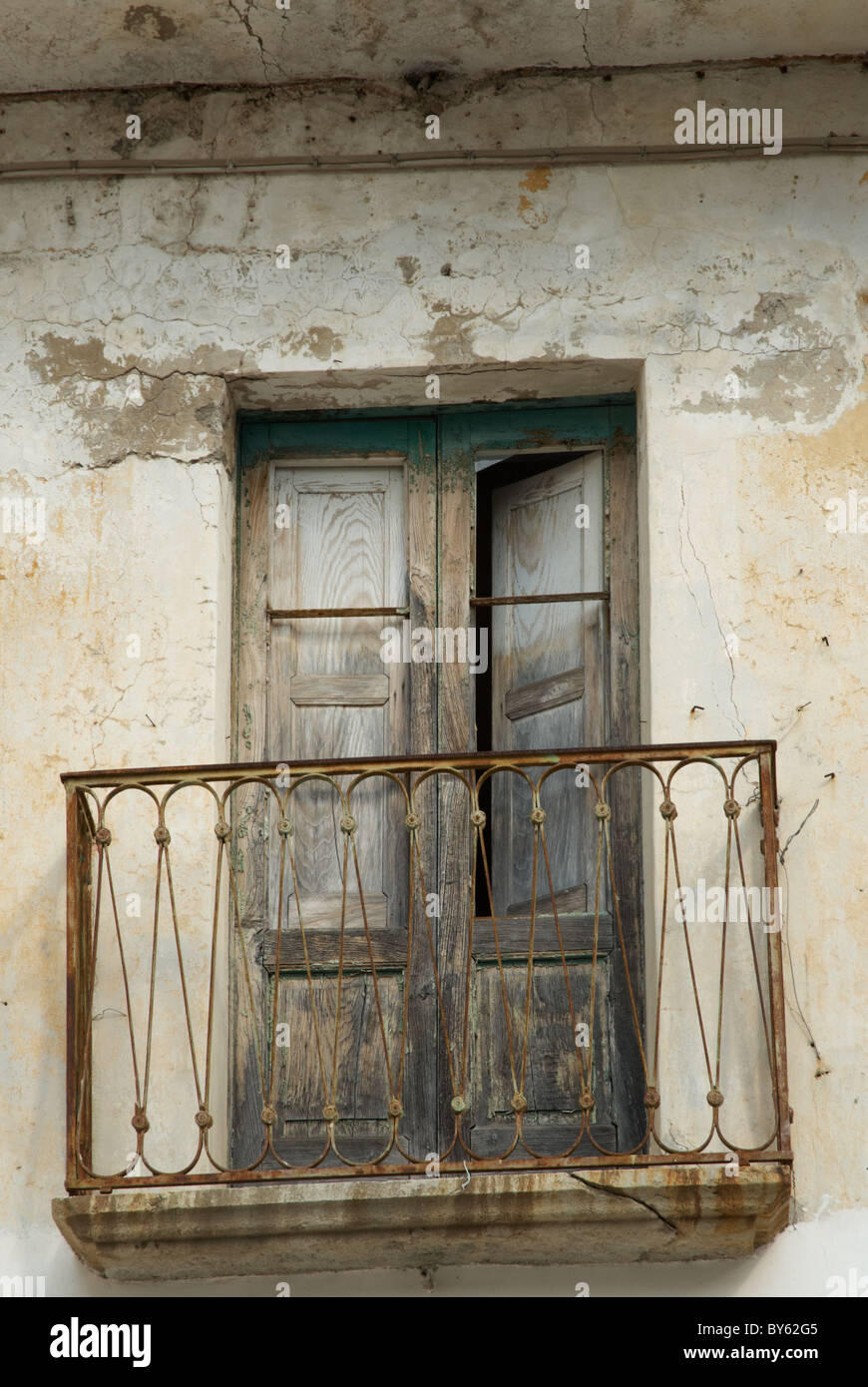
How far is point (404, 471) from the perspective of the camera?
608 cm

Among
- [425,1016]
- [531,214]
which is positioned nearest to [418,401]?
[531,214]

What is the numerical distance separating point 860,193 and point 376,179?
1.54 metres

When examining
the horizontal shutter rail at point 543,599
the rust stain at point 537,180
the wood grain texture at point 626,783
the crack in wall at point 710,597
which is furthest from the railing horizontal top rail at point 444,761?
the rust stain at point 537,180

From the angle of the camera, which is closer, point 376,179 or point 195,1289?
point 195,1289

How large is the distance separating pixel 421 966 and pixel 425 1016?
0.15m

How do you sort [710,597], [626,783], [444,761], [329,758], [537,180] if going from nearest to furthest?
[444,761], [329,758], [710,597], [626,783], [537,180]

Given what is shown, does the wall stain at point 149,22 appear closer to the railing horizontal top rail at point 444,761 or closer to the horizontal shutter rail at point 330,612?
the horizontal shutter rail at point 330,612

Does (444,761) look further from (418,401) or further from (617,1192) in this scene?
(418,401)

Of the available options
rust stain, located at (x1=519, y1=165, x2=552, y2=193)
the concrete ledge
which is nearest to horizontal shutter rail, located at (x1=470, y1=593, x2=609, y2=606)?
rust stain, located at (x1=519, y1=165, x2=552, y2=193)

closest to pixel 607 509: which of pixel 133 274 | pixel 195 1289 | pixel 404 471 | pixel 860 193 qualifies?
pixel 404 471

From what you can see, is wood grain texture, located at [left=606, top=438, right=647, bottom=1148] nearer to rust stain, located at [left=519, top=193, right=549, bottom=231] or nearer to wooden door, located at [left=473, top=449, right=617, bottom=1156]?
wooden door, located at [left=473, top=449, right=617, bottom=1156]

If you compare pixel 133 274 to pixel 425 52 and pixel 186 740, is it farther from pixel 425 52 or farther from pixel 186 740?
pixel 186 740

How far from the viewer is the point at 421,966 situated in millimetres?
5652

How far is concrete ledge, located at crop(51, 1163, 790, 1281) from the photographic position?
488 cm
